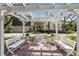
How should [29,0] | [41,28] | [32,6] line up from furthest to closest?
1. [41,28]
2. [32,6]
3. [29,0]

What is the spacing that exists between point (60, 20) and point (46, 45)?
122 cm

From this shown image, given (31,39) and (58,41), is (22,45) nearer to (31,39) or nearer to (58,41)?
(31,39)

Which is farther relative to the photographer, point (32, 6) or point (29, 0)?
point (32, 6)

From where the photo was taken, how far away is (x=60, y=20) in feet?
20.8

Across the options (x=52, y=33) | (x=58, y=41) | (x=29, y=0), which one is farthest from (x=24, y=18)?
(x=29, y=0)

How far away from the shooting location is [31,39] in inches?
251

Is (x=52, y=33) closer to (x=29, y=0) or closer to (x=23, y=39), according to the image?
(x=23, y=39)

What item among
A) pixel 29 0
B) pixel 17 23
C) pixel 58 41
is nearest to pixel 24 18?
pixel 17 23

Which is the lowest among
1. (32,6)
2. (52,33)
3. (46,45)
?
(46,45)

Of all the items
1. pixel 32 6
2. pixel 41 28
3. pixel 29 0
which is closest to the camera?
pixel 29 0

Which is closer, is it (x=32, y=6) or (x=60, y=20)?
(x=32, y=6)

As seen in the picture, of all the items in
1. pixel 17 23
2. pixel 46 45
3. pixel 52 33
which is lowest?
pixel 46 45

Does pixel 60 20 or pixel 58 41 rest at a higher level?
pixel 60 20

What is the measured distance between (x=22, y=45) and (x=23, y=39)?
275 mm
